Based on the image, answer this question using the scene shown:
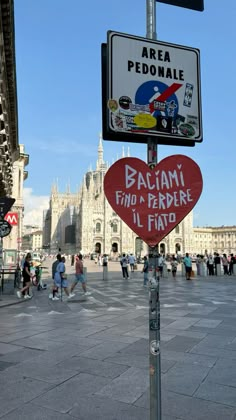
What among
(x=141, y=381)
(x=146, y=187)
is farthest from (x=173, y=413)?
(x=146, y=187)

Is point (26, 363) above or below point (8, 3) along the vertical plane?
below

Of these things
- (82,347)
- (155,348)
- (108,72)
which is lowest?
(82,347)

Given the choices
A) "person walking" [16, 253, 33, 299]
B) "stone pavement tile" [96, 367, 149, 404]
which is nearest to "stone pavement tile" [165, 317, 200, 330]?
"stone pavement tile" [96, 367, 149, 404]

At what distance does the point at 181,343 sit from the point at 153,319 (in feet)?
13.3

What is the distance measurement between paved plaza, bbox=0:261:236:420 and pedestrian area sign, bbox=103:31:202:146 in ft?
8.22

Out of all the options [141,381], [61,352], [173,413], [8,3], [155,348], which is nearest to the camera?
[155,348]

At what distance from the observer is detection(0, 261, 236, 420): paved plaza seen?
3.31m

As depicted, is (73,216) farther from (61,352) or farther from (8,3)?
(61,352)

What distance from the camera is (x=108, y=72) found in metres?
2.15

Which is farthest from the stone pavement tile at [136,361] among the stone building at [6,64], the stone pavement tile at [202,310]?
the stone building at [6,64]

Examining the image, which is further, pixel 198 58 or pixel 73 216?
pixel 73 216

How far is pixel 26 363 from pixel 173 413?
2.38 meters

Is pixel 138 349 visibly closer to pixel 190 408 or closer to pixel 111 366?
pixel 111 366

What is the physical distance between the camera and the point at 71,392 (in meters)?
3.70
